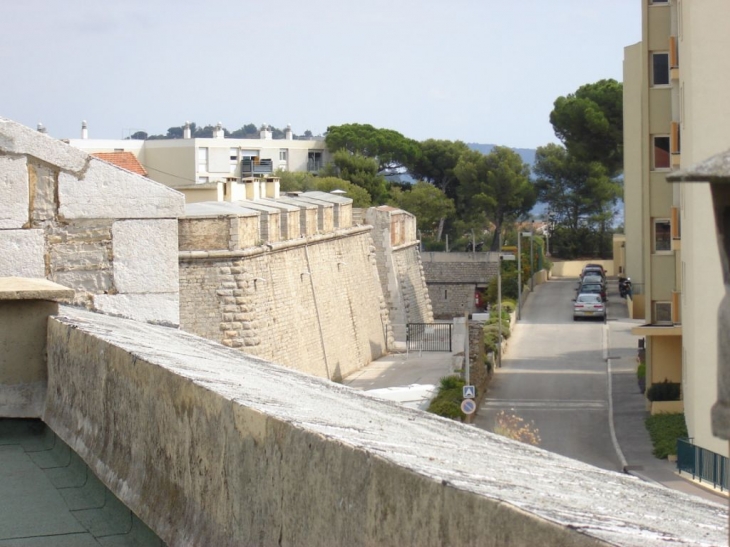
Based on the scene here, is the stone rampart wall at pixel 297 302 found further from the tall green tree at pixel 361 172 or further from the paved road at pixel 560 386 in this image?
the tall green tree at pixel 361 172

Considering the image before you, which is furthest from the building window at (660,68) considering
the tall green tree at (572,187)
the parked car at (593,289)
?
the tall green tree at (572,187)

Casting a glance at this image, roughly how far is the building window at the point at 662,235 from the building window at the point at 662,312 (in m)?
1.21

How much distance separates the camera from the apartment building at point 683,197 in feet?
64.3

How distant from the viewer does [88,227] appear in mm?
5785

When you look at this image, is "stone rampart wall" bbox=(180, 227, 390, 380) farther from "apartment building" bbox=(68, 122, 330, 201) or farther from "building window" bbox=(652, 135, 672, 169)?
"apartment building" bbox=(68, 122, 330, 201)

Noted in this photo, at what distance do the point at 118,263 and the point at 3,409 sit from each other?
149 cm

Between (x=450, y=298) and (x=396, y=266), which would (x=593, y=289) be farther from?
(x=450, y=298)

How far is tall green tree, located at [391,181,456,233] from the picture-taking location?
73.8 metres

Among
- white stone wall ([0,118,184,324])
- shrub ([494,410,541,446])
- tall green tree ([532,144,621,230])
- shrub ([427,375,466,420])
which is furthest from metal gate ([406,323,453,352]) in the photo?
white stone wall ([0,118,184,324])

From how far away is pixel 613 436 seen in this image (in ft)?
78.8

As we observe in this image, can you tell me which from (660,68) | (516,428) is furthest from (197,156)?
(516,428)

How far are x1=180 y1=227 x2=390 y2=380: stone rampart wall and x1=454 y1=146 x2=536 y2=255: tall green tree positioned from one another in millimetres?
29787

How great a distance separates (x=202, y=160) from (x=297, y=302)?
153 ft

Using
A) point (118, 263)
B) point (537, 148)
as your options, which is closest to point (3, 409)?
point (118, 263)
